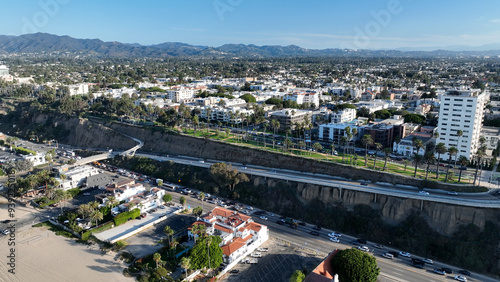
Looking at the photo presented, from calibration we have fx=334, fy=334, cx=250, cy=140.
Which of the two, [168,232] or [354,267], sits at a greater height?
[168,232]

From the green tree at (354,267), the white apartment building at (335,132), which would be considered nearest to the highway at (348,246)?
the green tree at (354,267)

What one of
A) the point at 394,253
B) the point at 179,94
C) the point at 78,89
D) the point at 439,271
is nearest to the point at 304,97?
the point at 179,94

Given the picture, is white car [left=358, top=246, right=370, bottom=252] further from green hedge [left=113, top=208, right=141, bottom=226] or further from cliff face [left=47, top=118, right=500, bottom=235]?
green hedge [left=113, top=208, right=141, bottom=226]

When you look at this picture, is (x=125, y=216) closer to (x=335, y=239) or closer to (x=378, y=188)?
(x=335, y=239)

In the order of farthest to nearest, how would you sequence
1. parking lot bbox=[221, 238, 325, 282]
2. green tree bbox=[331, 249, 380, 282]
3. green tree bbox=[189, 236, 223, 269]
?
parking lot bbox=[221, 238, 325, 282] → green tree bbox=[189, 236, 223, 269] → green tree bbox=[331, 249, 380, 282]

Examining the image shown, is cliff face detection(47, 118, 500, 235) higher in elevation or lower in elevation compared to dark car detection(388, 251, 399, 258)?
higher

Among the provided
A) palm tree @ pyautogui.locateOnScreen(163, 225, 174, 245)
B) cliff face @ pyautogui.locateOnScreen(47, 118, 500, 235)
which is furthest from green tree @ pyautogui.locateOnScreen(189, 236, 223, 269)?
cliff face @ pyautogui.locateOnScreen(47, 118, 500, 235)
